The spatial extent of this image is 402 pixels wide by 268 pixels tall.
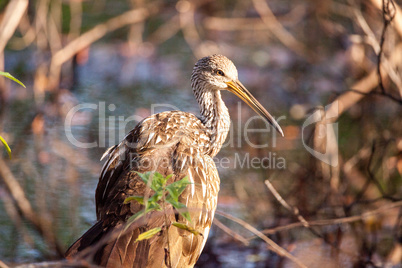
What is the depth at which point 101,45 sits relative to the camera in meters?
9.26

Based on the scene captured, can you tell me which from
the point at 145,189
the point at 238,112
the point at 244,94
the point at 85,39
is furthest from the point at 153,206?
the point at 85,39

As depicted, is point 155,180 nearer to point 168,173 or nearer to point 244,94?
point 168,173

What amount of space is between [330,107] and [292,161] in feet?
3.02

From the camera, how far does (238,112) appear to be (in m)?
7.55

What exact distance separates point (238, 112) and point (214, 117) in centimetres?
316

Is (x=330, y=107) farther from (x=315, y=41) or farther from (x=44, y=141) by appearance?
(x=315, y=41)

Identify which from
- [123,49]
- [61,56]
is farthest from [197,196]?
[123,49]

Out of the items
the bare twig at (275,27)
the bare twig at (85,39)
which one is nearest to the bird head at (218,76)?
the bare twig at (275,27)

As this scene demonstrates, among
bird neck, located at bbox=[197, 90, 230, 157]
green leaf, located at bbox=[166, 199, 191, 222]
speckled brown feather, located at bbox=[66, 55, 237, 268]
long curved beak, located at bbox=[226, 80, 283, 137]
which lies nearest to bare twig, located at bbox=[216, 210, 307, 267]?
green leaf, located at bbox=[166, 199, 191, 222]

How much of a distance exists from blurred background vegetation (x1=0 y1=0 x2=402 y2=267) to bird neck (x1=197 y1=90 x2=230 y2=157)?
2.35 feet

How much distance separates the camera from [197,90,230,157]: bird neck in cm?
438

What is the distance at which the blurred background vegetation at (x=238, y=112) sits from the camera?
4.72m

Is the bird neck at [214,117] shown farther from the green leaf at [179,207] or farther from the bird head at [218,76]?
the green leaf at [179,207]

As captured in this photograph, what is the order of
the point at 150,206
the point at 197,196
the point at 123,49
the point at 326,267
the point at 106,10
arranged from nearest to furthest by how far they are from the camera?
the point at 150,206
the point at 197,196
the point at 326,267
the point at 123,49
the point at 106,10
